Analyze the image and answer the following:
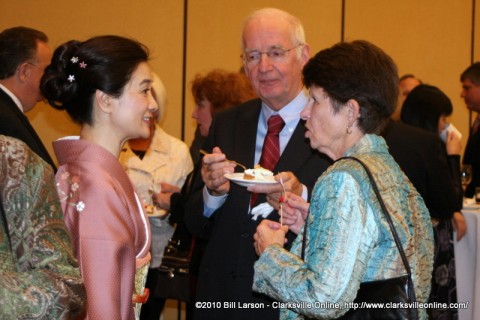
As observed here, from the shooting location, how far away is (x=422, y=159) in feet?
12.3

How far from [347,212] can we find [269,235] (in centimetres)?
37

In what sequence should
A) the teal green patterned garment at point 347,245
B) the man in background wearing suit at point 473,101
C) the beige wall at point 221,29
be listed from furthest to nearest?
the man in background wearing suit at point 473,101, the beige wall at point 221,29, the teal green patterned garment at point 347,245

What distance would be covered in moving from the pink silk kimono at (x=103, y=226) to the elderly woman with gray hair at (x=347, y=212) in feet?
1.25

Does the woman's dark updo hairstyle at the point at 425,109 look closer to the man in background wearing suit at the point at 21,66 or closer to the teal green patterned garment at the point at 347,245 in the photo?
the man in background wearing suit at the point at 21,66

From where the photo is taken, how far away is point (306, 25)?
685 centimetres

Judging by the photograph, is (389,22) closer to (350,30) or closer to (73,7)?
(350,30)

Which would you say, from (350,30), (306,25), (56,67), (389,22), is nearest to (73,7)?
(306,25)

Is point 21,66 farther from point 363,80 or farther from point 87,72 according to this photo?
point 363,80

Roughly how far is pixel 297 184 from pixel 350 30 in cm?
476

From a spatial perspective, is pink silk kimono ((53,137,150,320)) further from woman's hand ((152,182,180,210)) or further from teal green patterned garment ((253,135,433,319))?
woman's hand ((152,182,180,210))

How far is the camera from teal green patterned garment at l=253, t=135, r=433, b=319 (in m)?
1.79

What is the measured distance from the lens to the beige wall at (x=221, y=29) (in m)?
5.86

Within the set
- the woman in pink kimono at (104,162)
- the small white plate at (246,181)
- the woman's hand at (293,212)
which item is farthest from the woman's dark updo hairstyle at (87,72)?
the woman's hand at (293,212)

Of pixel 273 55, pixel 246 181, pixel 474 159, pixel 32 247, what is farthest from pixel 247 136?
pixel 474 159
